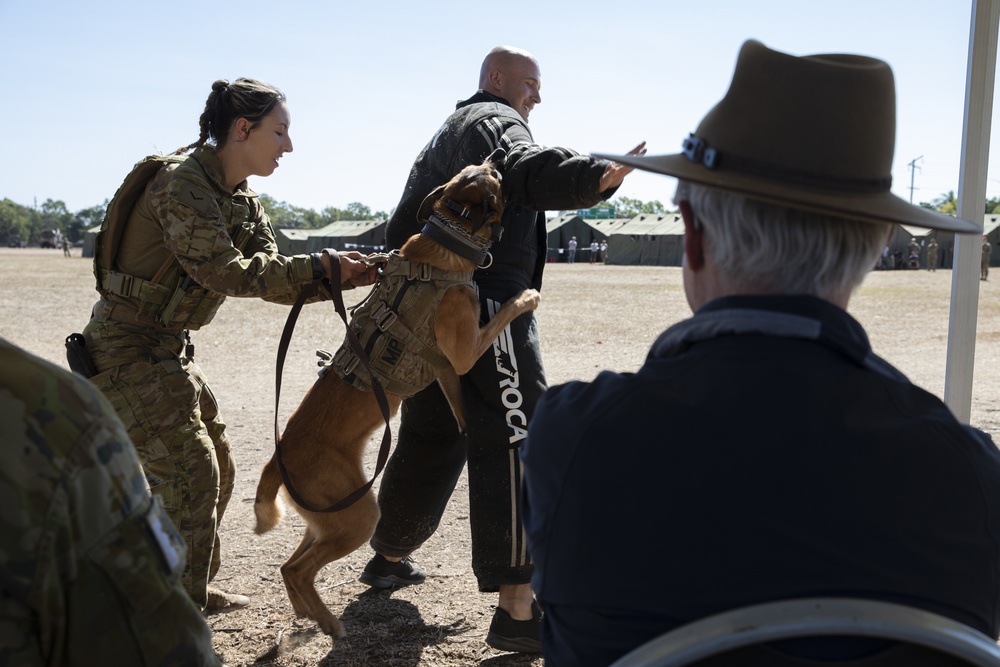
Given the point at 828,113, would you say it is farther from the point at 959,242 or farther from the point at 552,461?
the point at 959,242

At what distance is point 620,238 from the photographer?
49.0 metres

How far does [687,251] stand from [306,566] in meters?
2.68

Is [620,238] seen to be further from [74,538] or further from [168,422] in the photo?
[74,538]

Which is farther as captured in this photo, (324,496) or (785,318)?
(324,496)

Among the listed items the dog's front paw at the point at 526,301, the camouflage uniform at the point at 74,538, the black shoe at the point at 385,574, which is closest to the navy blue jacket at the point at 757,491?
Result: the camouflage uniform at the point at 74,538

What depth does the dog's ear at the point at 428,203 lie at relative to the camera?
4.00m

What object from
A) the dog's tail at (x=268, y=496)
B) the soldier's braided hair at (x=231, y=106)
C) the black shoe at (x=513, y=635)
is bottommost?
the black shoe at (x=513, y=635)

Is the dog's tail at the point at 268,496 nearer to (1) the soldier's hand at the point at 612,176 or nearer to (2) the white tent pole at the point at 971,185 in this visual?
(1) the soldier's hand at the point at 612,176

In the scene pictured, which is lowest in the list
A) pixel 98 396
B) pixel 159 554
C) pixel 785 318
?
pixel 159 554

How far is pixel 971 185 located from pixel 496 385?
6.83 feet

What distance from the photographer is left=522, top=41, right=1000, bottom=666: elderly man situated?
1212mm

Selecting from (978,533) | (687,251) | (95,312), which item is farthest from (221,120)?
(978,533)

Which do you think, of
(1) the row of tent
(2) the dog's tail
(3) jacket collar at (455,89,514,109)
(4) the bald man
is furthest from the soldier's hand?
(1) the row of tent

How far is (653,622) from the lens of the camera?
1266 mm
